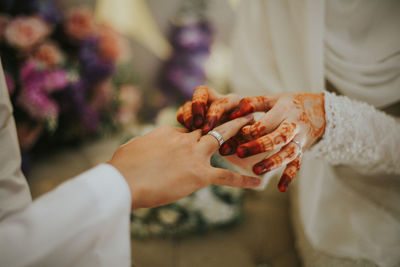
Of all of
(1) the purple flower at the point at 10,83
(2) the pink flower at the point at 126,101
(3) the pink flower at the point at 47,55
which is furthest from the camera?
(2) the pink flower at the point at 126,101

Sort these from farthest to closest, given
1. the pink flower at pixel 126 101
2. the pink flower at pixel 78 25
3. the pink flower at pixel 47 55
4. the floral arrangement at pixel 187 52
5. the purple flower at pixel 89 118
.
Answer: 1. the floral arrangement at pixel 187 52
2. the pink flower at pixel 126 101
3. the purple flower at pixel 89 118
4. the pink flower at pixel 78 25
5. the pink flower at pixel 47 55

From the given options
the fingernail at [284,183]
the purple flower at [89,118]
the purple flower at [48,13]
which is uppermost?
the purple flower at [48,13]

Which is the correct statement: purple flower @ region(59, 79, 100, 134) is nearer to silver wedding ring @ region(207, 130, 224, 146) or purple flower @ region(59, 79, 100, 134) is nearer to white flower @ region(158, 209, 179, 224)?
white flower @ region(158, 209, 179, 224)

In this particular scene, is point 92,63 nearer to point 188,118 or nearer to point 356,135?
point 188,118

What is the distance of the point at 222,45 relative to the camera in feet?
7.07

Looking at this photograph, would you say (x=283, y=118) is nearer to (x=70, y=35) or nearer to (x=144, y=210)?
(x=144, y=210)

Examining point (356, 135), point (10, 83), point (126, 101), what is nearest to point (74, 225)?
point (356, 135)

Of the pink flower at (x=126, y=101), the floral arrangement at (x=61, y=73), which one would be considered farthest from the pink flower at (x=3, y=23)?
the pink flower at (x=126, y=101)

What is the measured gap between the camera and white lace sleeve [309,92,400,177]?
73cm

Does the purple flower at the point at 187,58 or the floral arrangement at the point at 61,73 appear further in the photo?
the purple flower at the point at 187,58

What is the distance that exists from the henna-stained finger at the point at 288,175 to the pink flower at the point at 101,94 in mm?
1240

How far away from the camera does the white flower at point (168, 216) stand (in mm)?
1112

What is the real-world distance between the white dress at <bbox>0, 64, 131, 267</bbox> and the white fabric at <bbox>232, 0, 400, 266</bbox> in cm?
59

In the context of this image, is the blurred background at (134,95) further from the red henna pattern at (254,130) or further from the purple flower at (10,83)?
the red henna pattern at (254,130)
